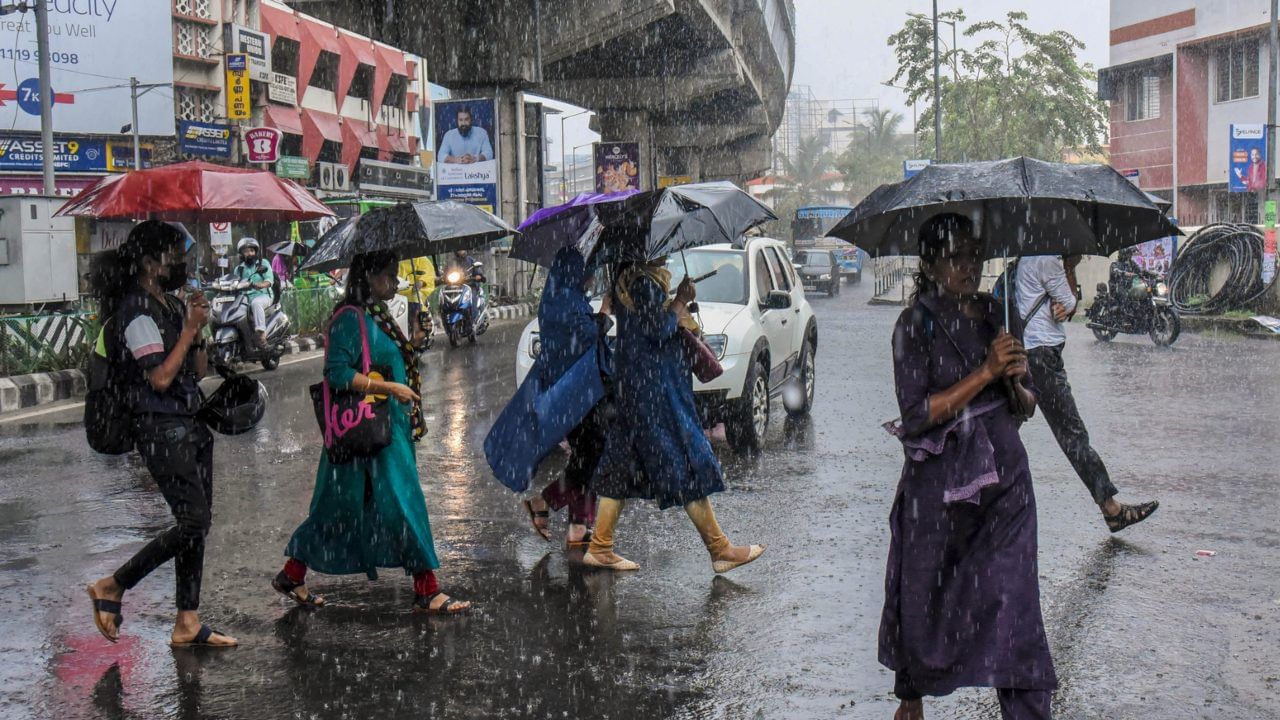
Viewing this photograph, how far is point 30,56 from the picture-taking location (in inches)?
1494

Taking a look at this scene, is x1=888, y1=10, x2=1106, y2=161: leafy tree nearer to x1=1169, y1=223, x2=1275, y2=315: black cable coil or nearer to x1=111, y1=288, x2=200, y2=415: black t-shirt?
x1=1169, y1=223, x2=1275, y2=315: black cable coil

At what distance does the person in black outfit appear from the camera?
4.75 m

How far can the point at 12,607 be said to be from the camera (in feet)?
18.8

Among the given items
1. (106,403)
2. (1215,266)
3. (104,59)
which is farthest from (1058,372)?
(104,59)

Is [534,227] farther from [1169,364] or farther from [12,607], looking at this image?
[1169,364]

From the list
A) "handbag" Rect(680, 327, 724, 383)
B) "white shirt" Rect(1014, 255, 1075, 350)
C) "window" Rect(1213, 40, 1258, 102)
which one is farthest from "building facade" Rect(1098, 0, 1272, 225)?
"handbag" Rect(680, 327, 724, 383)

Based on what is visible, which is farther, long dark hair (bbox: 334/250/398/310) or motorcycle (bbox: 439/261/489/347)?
motorcycle (bbox: 439/261/489/347)

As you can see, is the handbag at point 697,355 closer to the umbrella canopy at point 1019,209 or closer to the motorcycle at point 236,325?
the umbrella canopy at point 1019,209

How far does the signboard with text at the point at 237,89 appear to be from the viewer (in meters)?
40.6

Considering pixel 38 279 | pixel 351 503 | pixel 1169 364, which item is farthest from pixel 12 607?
pixel 38 279

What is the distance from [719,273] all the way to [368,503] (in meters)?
5.75

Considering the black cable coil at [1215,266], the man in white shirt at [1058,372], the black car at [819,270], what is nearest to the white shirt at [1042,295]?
the man in white shirt at [1058,372]

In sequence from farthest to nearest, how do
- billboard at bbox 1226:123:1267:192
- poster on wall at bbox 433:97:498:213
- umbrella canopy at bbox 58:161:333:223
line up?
poster on wall at bbox 433:97:498:213 → billboard at bbox 1226:123:1267:192 → umbrella canopy at bbox 58:161:333:223

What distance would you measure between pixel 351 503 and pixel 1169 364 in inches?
519
